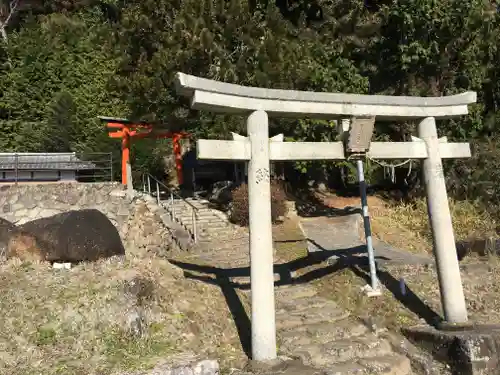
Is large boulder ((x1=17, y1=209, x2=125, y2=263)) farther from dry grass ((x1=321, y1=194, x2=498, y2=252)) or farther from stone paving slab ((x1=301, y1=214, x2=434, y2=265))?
dry grass ((x1=321, y1=194, x2=498, y2=252))

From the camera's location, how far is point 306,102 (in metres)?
6.84

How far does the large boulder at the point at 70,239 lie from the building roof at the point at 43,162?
783cm

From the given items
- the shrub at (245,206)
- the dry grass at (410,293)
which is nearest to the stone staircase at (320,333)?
the dry grass at (410,293)

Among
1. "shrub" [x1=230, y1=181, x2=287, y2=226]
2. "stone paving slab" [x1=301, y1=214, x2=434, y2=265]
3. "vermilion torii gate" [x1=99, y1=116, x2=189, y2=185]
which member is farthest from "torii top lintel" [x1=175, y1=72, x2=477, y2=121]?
"vermilion torii gate" [x1=99, y1=116, x2=189, y2=185]

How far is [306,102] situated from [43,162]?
1342 cm

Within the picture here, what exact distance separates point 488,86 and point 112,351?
16.1 meters

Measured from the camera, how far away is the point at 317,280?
905 centimetres

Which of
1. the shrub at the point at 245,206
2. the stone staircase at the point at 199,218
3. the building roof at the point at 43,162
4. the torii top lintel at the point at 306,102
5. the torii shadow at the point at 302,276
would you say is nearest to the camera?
the torii top lintel at the point at 306,102

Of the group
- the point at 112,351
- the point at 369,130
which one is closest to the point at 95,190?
the point at 112,351

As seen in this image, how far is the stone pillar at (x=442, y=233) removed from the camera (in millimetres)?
7223

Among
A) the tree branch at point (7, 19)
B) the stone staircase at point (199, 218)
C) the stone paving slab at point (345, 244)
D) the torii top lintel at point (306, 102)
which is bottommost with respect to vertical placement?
the stone paving slab at point (345, 244)

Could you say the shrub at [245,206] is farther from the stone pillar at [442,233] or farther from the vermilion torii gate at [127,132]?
the stone pillar at [442,233]

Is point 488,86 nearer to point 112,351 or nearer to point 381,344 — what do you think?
point 381,344

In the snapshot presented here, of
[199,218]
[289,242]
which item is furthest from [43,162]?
[289,242]
